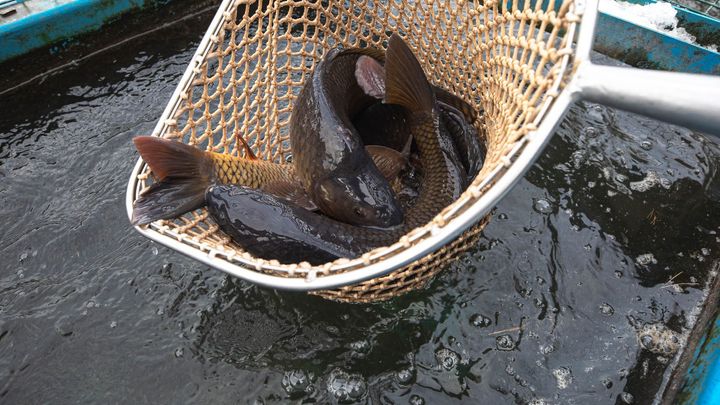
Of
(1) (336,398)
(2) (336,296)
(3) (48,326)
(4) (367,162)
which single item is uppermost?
(4) (367,162)

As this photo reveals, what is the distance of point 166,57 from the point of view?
3131mm

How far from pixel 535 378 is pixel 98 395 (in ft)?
5.24

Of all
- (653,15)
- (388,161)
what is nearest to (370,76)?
(388,161)

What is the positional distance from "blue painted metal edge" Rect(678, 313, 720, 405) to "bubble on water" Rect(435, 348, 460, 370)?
2.36 feet

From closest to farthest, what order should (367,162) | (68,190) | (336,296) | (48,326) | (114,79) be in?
(336,296), (367,162), (48,326), (68,190), (114,79)

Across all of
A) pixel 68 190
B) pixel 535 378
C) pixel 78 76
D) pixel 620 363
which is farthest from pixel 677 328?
pixel 78 76

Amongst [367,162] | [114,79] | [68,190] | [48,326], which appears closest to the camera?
[367,162]

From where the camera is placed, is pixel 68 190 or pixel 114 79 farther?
pixel 114 79

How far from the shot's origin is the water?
1.68 m

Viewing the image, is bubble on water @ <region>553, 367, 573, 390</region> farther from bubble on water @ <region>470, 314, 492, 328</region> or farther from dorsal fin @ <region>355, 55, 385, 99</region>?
dorsal fin @ <region>355, 55, 385, 99</region>

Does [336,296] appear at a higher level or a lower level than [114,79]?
lower

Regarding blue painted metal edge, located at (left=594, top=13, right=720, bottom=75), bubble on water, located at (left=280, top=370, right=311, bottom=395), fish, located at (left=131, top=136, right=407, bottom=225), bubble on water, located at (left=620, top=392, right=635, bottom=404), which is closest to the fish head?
fish, located at (left=131, top=136, right=407, bottom=225)

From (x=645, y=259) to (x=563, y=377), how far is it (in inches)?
27.9

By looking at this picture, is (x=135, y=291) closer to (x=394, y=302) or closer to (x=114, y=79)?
(x=394, y=302)
